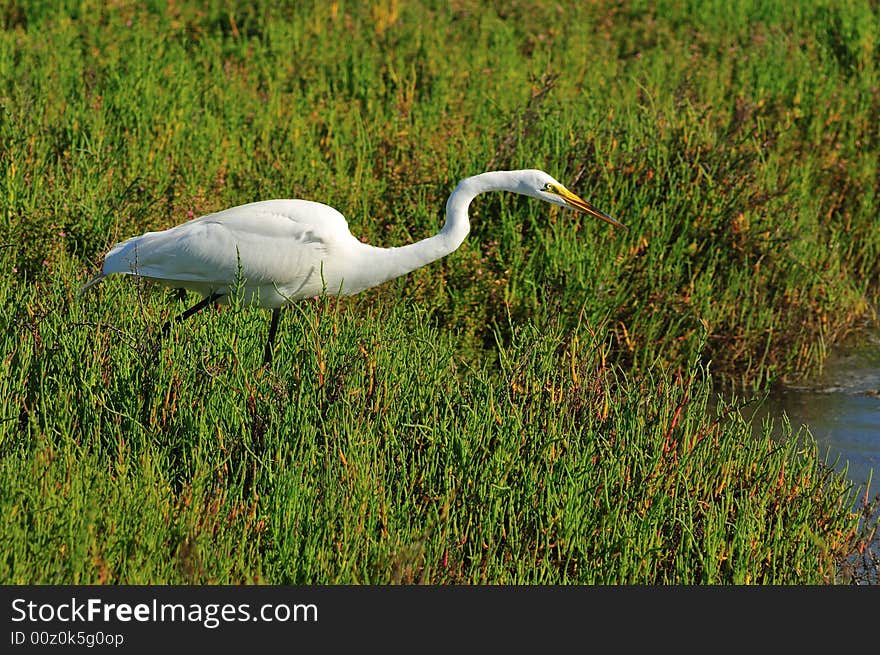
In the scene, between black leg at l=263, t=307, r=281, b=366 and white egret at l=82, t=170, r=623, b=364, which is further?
white egret at l=82, t=170, r=623, b=364

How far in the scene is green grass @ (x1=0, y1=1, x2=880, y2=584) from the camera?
136 inches

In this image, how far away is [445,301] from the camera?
18.2ft

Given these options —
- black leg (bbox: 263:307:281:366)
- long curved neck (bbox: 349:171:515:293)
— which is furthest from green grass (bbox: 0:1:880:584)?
long curved neck (bbox: 349:171:515:293)

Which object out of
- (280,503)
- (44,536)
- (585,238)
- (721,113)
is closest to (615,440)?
(280,503)

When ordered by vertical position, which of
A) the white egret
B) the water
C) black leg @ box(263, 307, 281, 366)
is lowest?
the water

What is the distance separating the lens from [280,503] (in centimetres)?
335

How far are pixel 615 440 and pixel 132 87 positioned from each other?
154 inches

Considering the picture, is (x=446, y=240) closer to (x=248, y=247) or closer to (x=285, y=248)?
(x=285, y=248)

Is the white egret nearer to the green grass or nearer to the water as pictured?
the green grass

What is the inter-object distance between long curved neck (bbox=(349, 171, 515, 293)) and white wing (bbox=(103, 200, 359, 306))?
14 cm

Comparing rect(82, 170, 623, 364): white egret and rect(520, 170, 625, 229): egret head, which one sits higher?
rect(520, 170, 625, 229): egret head

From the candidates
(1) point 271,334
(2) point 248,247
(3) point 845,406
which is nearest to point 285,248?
(2) point 248,247

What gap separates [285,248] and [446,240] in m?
0.58

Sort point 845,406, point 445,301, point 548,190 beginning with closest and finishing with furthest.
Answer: point 548,190, point 445,301, point 845,406
